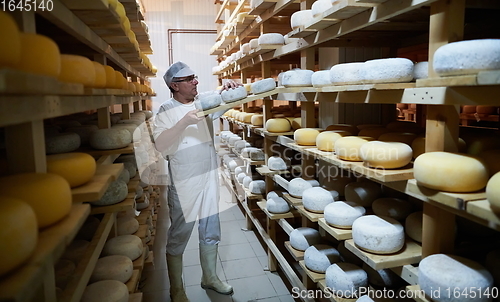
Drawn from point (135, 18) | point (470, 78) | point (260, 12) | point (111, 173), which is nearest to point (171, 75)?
point (135, 18)

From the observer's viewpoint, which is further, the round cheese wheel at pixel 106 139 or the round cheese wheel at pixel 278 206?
the round cheese wheel at pixel 278 206

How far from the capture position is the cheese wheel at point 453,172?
1.12 meters

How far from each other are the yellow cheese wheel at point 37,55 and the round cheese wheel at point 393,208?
1611 mm

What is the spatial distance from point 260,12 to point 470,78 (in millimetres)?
2396

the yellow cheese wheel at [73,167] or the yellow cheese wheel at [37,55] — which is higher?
the yellow cheese wheel at [37,55]

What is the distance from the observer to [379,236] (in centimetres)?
150

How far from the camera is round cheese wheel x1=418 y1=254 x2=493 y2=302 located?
1.15 metres

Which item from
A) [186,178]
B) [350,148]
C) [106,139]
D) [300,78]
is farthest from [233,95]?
[350,148]

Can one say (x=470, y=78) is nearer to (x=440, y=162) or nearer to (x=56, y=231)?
(x=440, y=162)

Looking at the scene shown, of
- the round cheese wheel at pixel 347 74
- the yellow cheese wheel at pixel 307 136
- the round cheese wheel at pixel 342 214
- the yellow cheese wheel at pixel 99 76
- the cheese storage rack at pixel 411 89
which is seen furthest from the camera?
the yellow cheese wheel at pixel 307 136

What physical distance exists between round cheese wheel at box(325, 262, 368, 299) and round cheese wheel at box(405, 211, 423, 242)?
38 cm

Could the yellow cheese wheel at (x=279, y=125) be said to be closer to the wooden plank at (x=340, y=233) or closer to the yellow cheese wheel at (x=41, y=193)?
the wooden plank at (x=340, y=233)

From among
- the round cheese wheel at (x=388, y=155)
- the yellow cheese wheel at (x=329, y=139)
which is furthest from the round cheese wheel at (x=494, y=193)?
the yellow cheese wheel at (x=329, y=139)

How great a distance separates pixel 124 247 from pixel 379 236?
143 centimetres
